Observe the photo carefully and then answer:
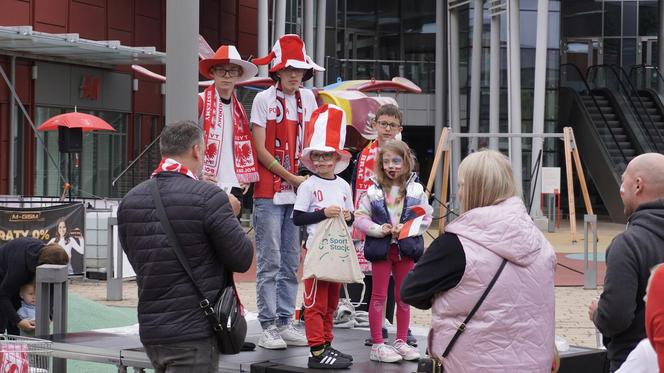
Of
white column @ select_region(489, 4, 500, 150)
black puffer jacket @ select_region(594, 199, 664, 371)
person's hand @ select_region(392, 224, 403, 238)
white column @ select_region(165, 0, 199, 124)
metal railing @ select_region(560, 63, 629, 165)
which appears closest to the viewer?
black puffer jacket @ select_region(594, 199, 664, 371)

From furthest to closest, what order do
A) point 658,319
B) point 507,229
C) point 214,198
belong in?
point 214,198 < point 507,229 < point 658,319

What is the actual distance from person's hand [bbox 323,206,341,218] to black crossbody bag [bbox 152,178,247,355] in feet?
4.36

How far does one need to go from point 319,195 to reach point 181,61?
1.20 metres

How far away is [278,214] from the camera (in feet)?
25.9

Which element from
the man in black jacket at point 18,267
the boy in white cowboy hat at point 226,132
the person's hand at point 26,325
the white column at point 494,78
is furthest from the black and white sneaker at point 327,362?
the white column at point 494,78

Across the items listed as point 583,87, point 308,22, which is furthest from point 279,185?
point 583,87

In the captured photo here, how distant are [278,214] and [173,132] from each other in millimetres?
2026

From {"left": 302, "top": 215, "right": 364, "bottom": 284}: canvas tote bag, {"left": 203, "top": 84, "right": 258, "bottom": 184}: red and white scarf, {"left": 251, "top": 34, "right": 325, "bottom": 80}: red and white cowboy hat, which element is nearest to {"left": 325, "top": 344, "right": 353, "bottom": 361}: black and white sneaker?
{"left": 302, "top": 215, "right": 364, "bottom": 284}: canvas tote bag

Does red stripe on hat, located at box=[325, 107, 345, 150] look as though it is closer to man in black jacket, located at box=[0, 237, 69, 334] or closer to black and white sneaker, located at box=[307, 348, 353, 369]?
black and white sneaker, located at box=[307, 348, 353, 369]

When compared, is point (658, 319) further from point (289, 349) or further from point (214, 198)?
point (289, 349)

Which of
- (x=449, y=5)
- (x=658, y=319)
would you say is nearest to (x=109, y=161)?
(x=449, y=5)

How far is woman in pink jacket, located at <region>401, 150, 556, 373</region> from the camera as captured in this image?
506 centimetres

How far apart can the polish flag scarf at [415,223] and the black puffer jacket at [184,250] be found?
1571 millimetres

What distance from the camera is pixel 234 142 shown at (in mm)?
7805
